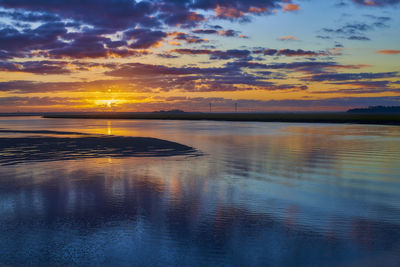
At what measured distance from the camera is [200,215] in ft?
34.8

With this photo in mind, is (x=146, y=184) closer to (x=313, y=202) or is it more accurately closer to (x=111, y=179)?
(x=111, y=179)

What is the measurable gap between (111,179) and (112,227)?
7.37 m

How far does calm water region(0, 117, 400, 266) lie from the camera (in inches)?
303

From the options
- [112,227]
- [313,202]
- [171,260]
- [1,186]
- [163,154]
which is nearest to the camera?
[171,260]

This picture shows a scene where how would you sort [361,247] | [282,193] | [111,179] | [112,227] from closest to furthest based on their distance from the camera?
[361,247]
[112,227]
[282,193]
[111,179]

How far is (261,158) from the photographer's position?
2431 centimetres

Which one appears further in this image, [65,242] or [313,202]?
[313,202]

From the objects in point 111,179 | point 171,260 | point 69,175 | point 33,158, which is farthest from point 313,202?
point 33,158

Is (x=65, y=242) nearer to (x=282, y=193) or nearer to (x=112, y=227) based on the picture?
(x=112, y=227)

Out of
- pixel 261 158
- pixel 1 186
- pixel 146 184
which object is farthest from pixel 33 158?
pixel 261 158

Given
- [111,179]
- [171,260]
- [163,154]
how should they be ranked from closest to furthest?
[171,260], [111,179], [163,154]

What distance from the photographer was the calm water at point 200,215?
7.69 meters

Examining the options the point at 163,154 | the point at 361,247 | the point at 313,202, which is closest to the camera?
the point at 361,247

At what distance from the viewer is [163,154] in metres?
26.7
